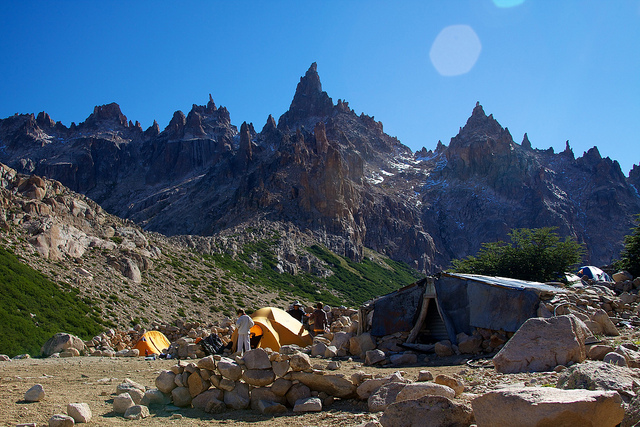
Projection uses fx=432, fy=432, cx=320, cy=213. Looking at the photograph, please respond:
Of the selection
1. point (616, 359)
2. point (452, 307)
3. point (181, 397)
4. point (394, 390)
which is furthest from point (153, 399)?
point (452, 307)

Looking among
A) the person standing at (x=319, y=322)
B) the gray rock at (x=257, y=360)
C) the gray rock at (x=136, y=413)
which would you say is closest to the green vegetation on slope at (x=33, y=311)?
the person standing at (x=319, y=322)

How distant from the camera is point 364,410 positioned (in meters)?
6.99

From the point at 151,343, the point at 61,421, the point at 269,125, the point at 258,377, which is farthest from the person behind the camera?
the point at 269,125

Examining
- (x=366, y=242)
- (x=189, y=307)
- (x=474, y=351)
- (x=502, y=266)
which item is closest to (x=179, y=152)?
(x=366, y=242)

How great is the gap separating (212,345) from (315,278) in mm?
57463

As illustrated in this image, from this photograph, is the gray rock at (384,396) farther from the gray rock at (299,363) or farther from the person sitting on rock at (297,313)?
the person sitting on rock at (297,313)

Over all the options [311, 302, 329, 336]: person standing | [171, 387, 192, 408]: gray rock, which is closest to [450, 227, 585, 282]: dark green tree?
[311, 302, 329, 336]: person standing

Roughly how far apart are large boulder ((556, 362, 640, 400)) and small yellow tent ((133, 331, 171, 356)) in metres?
17.9

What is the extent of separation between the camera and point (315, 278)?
2876 inches

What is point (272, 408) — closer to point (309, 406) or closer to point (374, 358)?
point (309, 406)

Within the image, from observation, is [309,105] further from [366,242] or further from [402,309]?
[402,309]

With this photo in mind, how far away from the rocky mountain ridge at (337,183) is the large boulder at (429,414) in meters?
84.8

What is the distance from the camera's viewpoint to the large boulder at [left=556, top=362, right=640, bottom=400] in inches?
189

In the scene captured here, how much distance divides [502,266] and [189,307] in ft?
84.9
